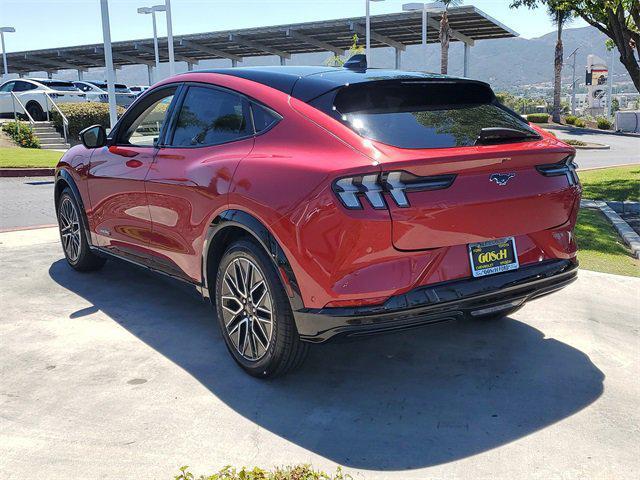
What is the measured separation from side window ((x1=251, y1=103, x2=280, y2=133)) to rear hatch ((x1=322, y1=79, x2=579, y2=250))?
1.34 ft

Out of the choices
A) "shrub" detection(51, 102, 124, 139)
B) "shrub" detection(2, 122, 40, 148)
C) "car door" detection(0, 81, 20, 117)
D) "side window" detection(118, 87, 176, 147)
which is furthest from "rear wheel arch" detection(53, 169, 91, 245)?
"car door" detection(0, 81, 20, 117)

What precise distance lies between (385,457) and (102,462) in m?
1.27

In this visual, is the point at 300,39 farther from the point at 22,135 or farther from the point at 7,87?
the point at 22,135

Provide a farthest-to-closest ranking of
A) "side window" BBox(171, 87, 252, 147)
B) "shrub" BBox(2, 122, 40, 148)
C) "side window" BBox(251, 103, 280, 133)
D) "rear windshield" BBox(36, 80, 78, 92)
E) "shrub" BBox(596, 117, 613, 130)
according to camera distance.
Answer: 1. "shrub" BBox(596, 117, 613, 130)
2. "rear windshield" BBox(36, 80, 78, 92)
3. "shrub" BBox(2, 122, 40, 148)
4. "side window" BBox(171, 87, 252, 147)
5. "side window" BBox(251, 103, 280, 133)

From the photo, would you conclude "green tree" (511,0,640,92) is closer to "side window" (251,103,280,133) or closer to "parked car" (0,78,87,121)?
"side window" (251,103,280,133)

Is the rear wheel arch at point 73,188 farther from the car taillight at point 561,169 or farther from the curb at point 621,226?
the curb at point 621,226

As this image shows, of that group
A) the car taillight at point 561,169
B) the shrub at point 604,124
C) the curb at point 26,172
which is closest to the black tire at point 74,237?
the car taillight at point 561,169

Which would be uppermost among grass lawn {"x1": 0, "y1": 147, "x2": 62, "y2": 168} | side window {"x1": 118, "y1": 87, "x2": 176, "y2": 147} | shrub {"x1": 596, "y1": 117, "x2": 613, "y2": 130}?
side window {"x1": 118, "y1": 87, "x2": 176, "y2": 147}

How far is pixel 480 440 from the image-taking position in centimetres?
317

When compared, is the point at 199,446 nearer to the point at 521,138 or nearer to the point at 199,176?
the point at 199,176

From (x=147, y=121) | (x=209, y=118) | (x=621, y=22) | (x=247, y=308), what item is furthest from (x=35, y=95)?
(x=247, y=308)

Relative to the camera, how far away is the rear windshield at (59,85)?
27597 millimetres

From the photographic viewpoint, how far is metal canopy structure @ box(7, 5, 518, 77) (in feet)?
143

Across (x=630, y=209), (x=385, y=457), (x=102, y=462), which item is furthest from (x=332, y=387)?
(x=630, y=209)
